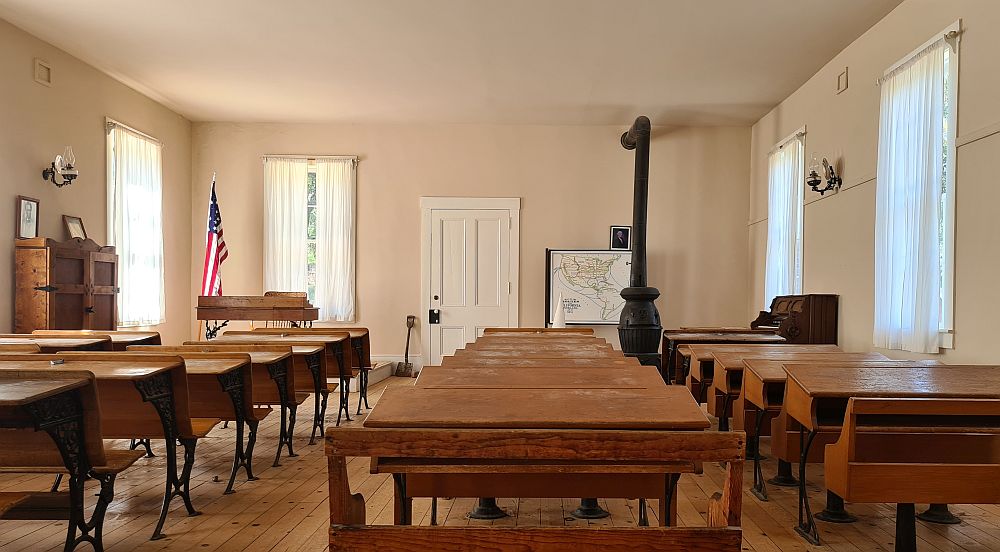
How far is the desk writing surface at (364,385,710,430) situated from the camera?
1.88m

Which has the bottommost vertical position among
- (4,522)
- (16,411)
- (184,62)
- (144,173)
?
(4,522)

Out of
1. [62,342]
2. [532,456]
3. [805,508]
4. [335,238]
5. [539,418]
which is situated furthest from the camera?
[335,238]

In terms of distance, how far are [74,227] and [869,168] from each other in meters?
7.23

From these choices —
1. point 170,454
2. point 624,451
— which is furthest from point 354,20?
point 624,451

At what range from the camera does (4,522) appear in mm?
3572

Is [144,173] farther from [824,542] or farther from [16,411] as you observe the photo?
[824,542]

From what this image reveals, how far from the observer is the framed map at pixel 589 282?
1014 cm

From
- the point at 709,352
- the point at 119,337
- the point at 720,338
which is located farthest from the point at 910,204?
the point at 119,337

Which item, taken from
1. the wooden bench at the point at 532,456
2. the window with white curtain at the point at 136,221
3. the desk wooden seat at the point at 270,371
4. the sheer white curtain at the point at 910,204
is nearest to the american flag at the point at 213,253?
the window with white curtain at the point at 136,221

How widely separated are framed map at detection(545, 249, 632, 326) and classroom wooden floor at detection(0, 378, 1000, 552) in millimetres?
5419

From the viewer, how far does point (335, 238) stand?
10.4 m

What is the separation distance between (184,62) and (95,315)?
8.65ft

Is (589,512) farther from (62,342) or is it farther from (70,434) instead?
(62,342)

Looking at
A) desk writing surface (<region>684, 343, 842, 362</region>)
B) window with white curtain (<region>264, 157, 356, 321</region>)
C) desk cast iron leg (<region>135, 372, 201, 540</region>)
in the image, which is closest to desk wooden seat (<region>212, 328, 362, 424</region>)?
desk cast iron leg (<region>135, 372, 201, 540</region>)
